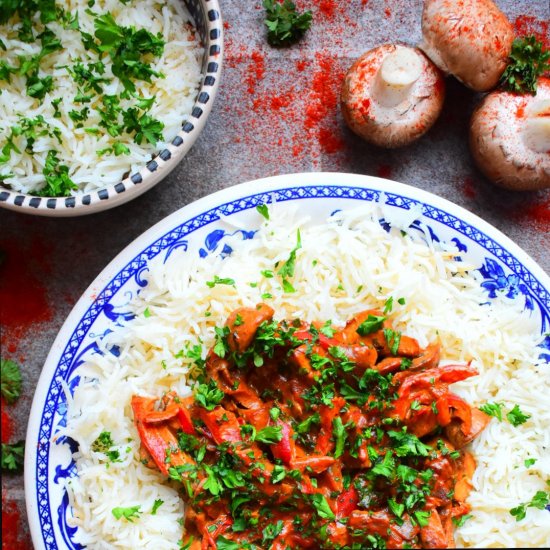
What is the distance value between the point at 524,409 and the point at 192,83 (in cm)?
238

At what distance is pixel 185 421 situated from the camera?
11.8 feet

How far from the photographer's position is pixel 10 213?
440 centimetres

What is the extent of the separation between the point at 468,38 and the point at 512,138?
57 cm

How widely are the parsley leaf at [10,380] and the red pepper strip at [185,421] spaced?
1.25m

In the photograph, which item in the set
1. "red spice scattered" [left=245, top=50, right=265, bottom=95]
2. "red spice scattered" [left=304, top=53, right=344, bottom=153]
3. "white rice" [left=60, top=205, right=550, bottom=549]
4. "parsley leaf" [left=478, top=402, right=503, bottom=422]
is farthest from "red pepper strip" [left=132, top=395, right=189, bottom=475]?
"red spice scattered" [left=245, top=50, right=265, bottom=95]

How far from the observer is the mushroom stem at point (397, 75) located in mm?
3811

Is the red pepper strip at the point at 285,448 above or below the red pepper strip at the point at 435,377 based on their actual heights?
below

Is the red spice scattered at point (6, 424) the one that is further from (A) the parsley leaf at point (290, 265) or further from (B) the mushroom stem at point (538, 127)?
(B) the mushroom stem at point (538, 127)

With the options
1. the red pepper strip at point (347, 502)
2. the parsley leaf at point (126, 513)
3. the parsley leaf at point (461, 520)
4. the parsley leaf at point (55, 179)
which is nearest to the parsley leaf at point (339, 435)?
the red pepper strip at point (347, 502)

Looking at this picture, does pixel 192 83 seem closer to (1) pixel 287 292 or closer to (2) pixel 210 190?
(2) pixel 210 190

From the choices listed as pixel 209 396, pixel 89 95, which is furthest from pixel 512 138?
pixel 89 95

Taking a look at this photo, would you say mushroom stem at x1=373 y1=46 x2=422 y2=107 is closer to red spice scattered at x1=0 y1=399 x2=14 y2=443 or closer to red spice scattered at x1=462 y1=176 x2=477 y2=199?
red spice scattered at x1=462 y1=176 x2=477 y2=199

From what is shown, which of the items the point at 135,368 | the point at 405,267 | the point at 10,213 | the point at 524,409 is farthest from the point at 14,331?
the point at 524,409

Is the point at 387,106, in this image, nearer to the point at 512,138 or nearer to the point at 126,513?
the point at 512,138
